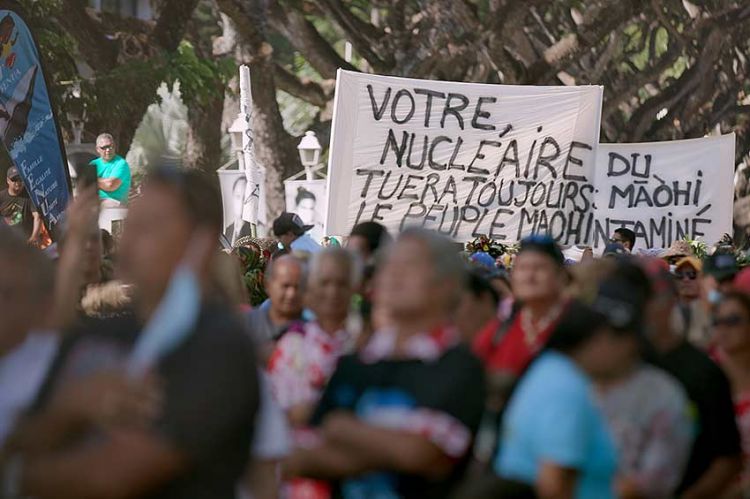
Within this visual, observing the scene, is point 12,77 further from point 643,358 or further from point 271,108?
point 271,108

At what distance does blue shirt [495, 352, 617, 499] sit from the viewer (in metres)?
4.16

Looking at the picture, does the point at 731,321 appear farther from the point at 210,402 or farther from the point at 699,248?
the point at 699,248

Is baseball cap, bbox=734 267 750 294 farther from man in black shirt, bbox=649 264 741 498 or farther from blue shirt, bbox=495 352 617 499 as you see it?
blue shirt, bbox=495 352 617 499

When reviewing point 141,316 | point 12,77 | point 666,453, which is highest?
point 12,77

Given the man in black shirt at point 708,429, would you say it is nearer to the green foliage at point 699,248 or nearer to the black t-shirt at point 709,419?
the black t-shirt at point 709,419

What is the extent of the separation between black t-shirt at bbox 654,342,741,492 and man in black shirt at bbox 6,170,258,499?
263 cm

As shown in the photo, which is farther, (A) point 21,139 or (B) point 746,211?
(B) point 746,211

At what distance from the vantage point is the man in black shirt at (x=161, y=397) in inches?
121

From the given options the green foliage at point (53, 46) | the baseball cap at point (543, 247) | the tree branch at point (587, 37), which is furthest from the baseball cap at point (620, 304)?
the tree branch at point (587, 37)

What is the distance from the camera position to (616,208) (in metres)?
19.6

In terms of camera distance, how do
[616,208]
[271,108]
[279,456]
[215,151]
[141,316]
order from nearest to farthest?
1. [141,316]
2. [279,456]
3. [616,208]
4. [271,108]
5. [215,151]

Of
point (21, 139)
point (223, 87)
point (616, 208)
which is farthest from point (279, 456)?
point (223, 87)

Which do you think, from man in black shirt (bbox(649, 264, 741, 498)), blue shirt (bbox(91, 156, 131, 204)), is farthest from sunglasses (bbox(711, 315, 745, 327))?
blue shirt (bbox(91, 156, 131, 204))

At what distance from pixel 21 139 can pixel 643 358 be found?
677cm
